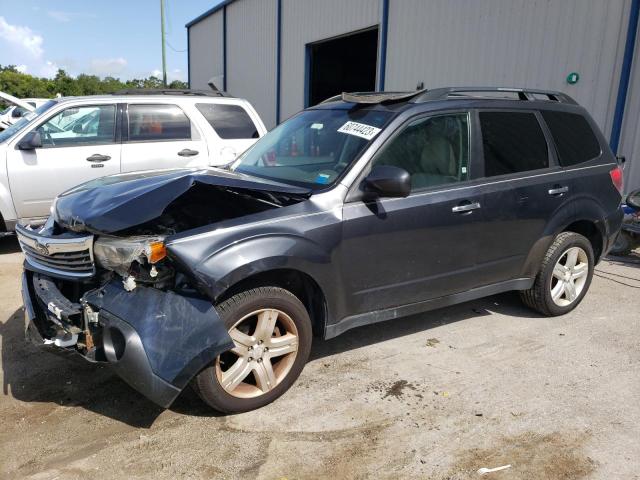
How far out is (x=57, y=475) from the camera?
263 cm

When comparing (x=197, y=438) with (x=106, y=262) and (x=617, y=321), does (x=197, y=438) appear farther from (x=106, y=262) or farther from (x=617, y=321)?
(x=617, y=321)

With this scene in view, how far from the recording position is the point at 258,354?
3111 mm

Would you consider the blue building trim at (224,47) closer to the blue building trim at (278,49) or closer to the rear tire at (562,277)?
the blue building trim at (278,49)

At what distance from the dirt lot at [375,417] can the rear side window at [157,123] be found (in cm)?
325

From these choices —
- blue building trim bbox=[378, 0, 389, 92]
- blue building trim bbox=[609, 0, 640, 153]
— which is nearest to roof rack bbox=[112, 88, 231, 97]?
blue building trim bbox=[378, 0, 389, 92]

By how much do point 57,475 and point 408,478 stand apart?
1.75 meters

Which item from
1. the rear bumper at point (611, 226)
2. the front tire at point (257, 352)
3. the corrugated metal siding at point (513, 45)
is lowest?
the front tire at point (257, 352)

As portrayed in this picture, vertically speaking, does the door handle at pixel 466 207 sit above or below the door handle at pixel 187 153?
below

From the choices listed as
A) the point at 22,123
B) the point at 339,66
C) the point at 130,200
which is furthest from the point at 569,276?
the point at 339,66

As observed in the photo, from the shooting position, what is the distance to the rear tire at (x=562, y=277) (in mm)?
4602

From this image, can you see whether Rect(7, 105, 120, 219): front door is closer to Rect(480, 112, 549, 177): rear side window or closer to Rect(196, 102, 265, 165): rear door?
Rect(196, 102, 265, 165): rear door

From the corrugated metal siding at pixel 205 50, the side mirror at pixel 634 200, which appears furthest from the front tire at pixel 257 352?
the corrugated metal siding at pixel 205 50

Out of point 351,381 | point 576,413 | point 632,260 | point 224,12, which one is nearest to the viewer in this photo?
point 576,413

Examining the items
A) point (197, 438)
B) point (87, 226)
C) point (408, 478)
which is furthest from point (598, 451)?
point (87, 226)
